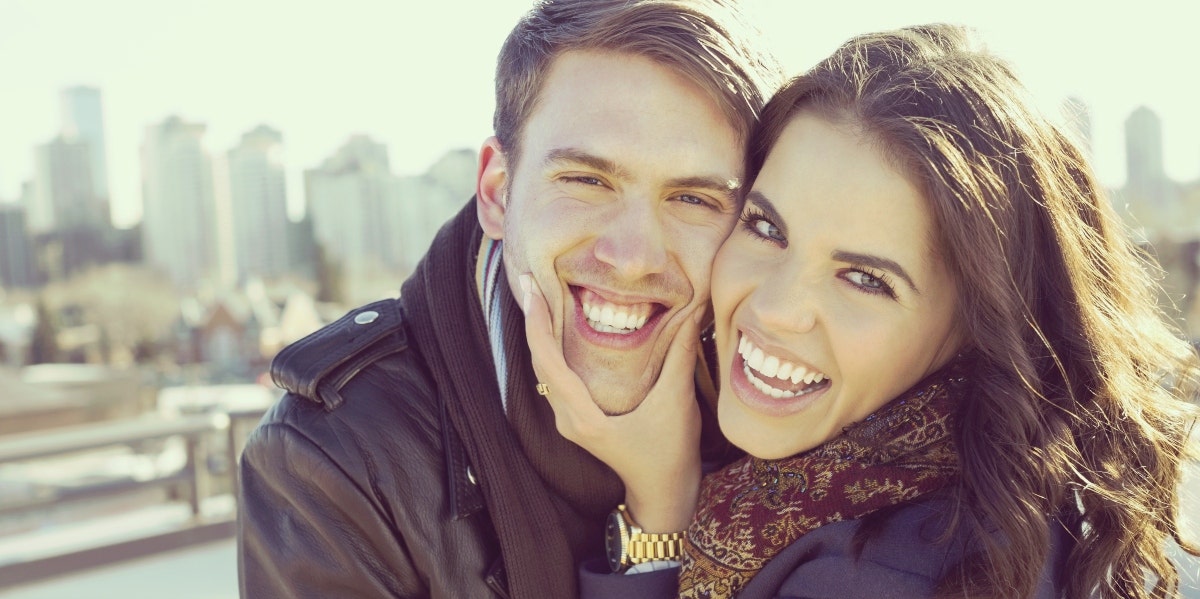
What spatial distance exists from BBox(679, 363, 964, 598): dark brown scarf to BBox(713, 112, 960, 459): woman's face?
0.05m

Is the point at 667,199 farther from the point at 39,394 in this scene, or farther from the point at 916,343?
the point at 39,394

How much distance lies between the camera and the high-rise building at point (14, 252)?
61438 millimetres

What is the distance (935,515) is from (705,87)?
2.96 ft

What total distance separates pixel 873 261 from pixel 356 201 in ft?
206

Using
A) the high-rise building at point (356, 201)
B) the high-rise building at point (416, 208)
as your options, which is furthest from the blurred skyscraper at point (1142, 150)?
the high-rise building at point (356, 201)

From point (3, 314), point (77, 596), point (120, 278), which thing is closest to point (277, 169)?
point (120, 278)

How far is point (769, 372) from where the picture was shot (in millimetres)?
1886

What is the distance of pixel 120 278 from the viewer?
62.3 meters

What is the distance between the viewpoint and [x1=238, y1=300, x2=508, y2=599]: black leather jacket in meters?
1.91

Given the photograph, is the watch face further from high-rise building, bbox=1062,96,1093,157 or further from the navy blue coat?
high-rise building, bbox=1062,96,1093,157

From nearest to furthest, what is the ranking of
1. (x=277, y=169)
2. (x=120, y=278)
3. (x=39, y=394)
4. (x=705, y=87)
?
(x=705, y=87)
(x=39, y=394)
(x=120, y=278)
(x=277, y=169)

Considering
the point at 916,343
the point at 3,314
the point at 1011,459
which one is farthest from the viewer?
the point at 3,314

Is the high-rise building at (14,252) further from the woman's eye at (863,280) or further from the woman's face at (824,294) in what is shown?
the woman's eye at (863,280)

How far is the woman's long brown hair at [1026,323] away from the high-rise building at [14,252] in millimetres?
69211
